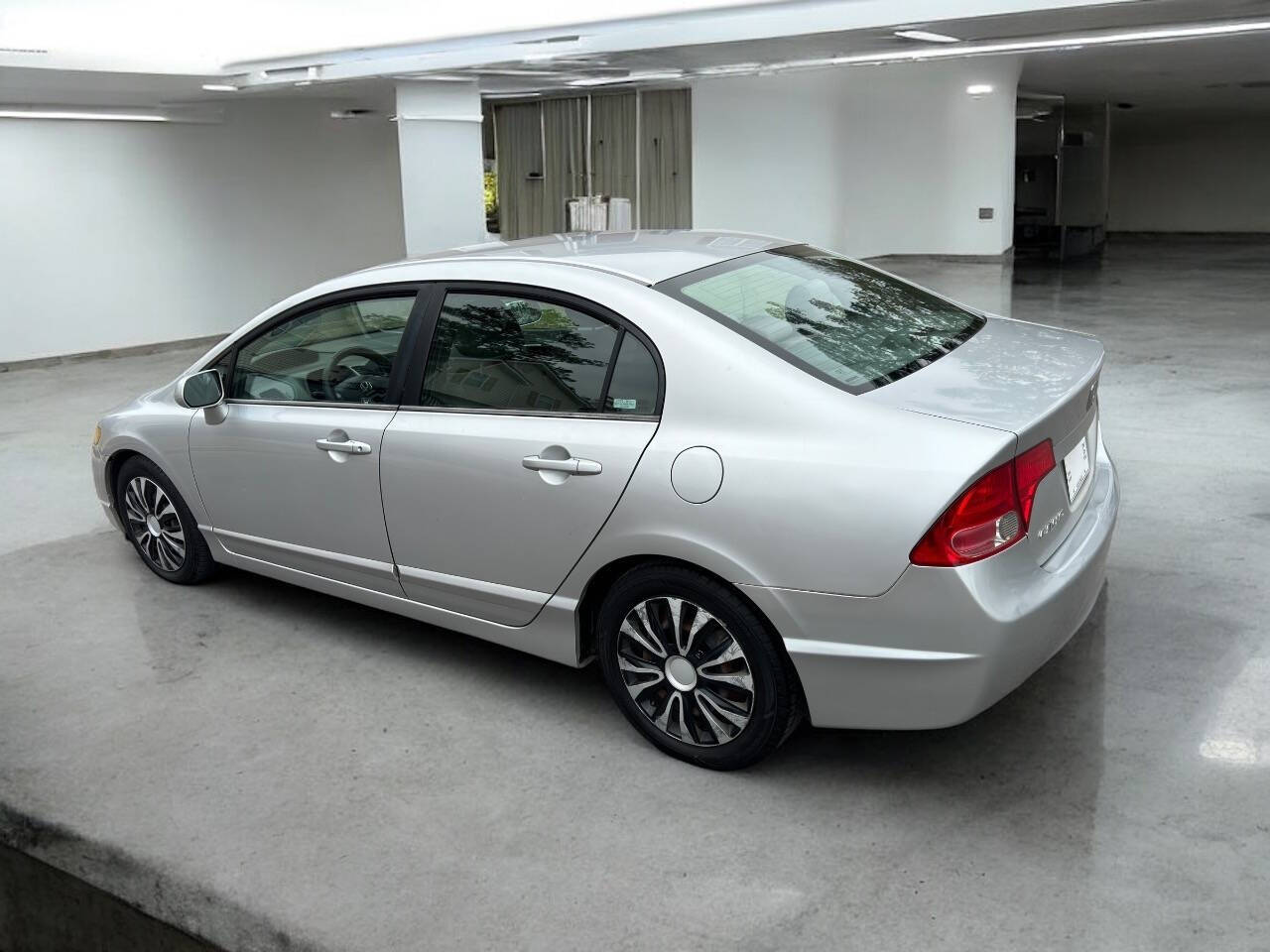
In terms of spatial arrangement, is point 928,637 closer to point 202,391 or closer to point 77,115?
point 202,391

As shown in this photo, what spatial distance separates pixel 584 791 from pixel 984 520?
1286 millimetres

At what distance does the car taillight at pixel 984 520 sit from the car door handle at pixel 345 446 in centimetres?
183

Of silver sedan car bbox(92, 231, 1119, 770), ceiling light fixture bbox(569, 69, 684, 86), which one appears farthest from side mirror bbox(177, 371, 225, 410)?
ceiling light fixture bbox(569, 69, 684, 86)

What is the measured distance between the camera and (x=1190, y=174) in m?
26.7

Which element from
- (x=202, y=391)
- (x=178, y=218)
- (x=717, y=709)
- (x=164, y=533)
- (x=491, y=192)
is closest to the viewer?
(x=717, y=709)

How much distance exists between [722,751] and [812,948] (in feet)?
2.35

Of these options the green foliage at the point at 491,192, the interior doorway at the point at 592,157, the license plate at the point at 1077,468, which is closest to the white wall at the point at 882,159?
the interior doorway at the point at 592,157

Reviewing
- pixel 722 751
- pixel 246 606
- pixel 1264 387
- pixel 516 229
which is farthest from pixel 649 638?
pixel 516 229

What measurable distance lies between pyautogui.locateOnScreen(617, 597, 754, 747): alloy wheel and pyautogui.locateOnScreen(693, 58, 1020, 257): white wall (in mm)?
13152

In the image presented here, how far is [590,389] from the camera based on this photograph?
3.17m

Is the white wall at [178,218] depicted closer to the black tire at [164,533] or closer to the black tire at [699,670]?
the black tire at [164,533]

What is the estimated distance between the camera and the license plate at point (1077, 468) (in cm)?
298

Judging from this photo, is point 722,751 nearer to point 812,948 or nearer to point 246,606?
point 812,948

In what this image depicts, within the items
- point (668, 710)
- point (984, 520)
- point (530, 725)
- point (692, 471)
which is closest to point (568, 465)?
point (692, 471)
